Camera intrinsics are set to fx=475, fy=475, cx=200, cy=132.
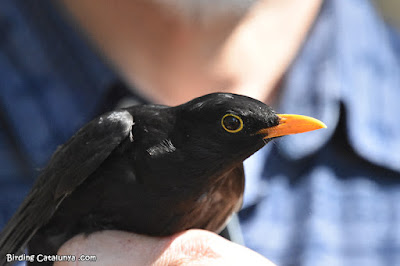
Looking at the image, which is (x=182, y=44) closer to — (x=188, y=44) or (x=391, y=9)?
(x=188, y=44)

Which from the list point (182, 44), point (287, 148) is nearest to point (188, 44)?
point (182, 44)

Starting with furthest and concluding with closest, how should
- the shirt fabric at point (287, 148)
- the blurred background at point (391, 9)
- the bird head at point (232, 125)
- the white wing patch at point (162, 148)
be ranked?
the blurred background at point (391, 9) < the shirt fabric at point (287, 148) < the white wing patch at point (162, 148) < the bird head at point (232, 125)

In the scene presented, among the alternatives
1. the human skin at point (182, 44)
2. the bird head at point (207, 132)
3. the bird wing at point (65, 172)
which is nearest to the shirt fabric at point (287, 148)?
the human skin at point (182, 44)

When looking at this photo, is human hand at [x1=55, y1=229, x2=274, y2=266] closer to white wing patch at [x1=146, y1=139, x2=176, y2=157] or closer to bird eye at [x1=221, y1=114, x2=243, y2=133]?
white wing patch at [x1=146, y1=139, x2=176, y2=157]

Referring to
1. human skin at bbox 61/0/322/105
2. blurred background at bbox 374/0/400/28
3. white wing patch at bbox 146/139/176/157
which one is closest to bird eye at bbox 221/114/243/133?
white wing patch at bbox 146/139/176/157

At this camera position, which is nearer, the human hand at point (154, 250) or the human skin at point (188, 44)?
the human hand at point (154, 250)

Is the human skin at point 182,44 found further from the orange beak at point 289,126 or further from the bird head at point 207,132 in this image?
the orange beak at point 289,126
